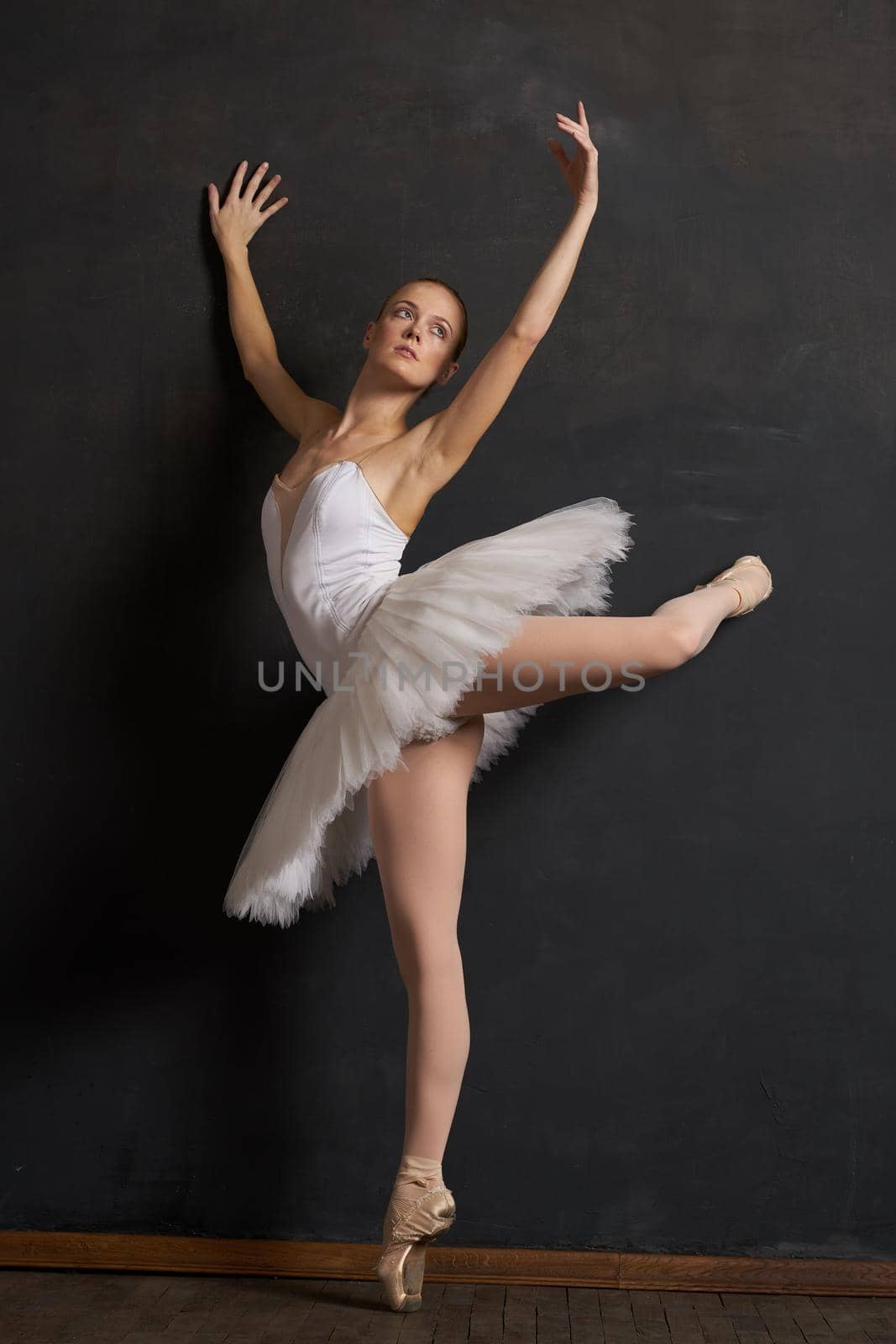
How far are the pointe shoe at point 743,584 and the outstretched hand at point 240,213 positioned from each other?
119 cm

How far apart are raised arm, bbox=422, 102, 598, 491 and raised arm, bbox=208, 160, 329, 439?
1.12ft

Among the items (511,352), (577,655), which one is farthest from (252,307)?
(577,655)

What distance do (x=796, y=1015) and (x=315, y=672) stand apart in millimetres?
1181

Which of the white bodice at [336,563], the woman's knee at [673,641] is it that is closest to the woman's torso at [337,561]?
the white bodice at [336,563]

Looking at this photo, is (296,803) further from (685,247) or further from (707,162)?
(707,162)

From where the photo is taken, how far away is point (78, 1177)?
2.37 metres

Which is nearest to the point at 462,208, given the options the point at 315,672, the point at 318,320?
the point at 318,320

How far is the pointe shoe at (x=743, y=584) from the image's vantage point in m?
2.25

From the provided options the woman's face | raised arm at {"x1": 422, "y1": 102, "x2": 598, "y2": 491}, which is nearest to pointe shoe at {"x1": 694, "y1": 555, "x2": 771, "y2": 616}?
raised arm at {"x1": 422, "y1": 102, "x2": 598, "y2": 491}

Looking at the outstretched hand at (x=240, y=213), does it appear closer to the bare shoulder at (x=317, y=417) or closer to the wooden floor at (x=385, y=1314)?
the bare shoulder at (x=317, y=417)

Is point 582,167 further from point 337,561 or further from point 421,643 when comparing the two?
point 421,643

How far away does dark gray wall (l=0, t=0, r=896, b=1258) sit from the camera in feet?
7.59

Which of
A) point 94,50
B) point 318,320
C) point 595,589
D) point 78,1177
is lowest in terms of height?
point 78,1177

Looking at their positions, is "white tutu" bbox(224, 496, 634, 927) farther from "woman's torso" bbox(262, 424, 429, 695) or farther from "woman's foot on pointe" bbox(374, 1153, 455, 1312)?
"woman's foot on pointe" bbox(374, 1153, 455, 1312)
